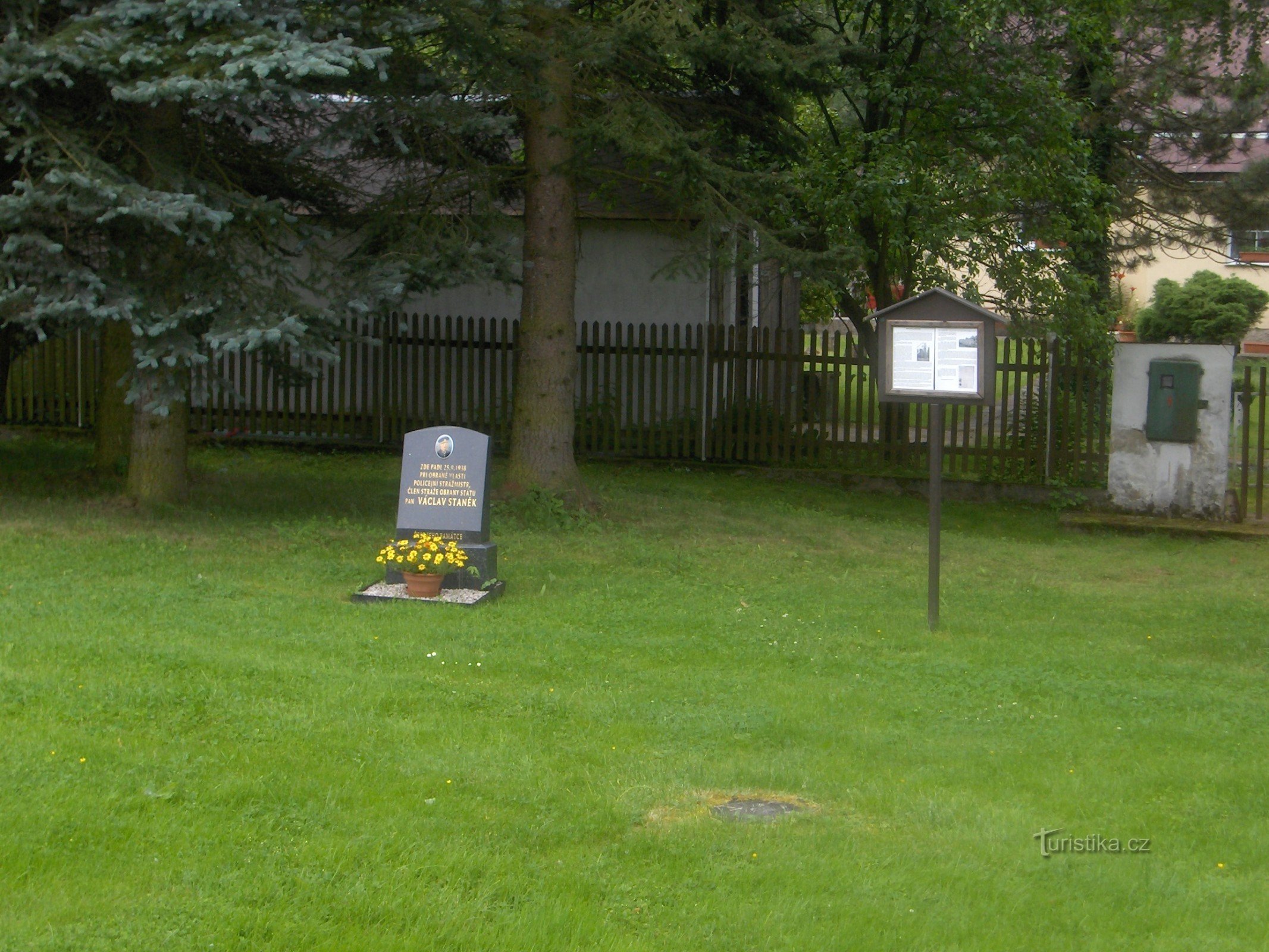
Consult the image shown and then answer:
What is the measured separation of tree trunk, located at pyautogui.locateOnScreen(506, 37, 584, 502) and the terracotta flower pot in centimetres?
368

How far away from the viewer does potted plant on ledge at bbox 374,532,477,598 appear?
344 inches

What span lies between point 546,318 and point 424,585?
14.5ft

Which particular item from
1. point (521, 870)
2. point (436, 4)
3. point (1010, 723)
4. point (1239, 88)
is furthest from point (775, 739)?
point (1239, 88)

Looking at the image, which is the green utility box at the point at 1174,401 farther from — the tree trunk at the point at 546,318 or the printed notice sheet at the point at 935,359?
the printed notice sheet at the point at 935,359

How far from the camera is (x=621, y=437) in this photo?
16.8 m

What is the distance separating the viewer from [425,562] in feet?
28.6

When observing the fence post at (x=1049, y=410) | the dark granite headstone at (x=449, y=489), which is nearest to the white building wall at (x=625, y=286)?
the fence post at (x=1049, y=410)

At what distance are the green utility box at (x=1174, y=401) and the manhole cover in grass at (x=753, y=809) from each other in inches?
389

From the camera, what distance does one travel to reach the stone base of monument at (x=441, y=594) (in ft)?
28.4

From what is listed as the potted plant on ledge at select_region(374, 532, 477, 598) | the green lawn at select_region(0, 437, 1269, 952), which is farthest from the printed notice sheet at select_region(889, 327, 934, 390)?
the potted plant on ledge at select_region(374, 532, 477, 598)

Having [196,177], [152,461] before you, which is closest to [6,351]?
[152,461]

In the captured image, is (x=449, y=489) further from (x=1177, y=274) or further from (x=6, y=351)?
(x=1177, y=274)

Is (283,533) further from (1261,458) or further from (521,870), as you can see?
(1261,458)

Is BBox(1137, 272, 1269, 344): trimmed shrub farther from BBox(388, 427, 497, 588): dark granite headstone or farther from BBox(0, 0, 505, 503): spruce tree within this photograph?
BBox(388, 427, 497, 588): dark granite headstone
